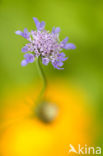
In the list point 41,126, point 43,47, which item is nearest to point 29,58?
point 43,47

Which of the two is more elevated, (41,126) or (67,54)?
(67,54)

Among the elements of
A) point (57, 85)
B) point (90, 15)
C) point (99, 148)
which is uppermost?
point (90, 15)

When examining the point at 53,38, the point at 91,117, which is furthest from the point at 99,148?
the point at 53,38

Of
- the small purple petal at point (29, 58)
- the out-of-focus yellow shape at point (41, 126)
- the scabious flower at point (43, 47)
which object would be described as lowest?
the out-of-focus yellow shape at point (41, 126)

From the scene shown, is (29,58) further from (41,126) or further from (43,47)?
(41,126)

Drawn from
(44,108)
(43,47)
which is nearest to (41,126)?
(44,108)

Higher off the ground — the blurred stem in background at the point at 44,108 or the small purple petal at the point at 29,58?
the small purple petal at the point at 29,58

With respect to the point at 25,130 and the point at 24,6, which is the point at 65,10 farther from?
the point at 25,130
